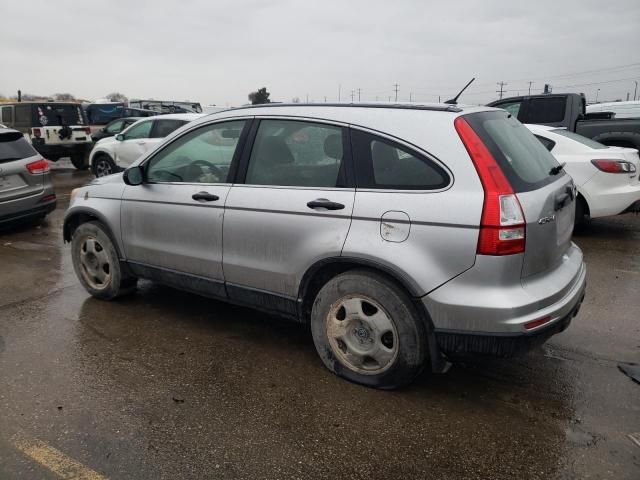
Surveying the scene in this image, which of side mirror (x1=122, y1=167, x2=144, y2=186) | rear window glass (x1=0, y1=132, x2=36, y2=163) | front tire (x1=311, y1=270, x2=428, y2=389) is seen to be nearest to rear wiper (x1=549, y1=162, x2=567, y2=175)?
front tire (x1=311, y1=270, x2=428, y2=389)

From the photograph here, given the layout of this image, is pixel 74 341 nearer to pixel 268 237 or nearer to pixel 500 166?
pixel 268 237

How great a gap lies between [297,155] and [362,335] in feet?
4.05

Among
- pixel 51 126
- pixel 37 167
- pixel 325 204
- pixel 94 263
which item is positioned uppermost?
pixel 51 126

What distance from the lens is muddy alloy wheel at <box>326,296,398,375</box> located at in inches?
120

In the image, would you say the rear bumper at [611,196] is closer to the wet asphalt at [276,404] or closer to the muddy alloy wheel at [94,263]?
the wet asphalt at [276,404]

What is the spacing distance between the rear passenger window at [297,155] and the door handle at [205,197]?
0.91 ft

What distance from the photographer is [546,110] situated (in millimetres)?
9203

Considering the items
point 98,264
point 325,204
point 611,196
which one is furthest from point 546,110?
point 98,264

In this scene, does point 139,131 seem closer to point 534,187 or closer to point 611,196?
point 611,196

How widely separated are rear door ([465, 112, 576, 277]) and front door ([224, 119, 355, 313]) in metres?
0.86

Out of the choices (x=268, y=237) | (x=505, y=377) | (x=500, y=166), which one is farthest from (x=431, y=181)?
(x=505, y=377)

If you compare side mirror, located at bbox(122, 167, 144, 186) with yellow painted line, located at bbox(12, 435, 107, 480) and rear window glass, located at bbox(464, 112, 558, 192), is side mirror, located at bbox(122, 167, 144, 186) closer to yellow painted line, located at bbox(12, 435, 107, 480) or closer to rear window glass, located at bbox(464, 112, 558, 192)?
yellow painted line, located at bbox(12, 435, 107, 480)

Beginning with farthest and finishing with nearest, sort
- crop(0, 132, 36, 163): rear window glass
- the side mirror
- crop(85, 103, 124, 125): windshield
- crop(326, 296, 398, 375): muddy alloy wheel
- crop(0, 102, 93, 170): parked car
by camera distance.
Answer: crop(85, 103, 124, 125): windshield < crop(0, 102, 93, 170): parked car < crop(0, 132, 36, 163): rear window glass < the side mirror < crop(326, 296, 398, 375): muddy alloy wheel

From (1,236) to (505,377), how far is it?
711 centimetres
